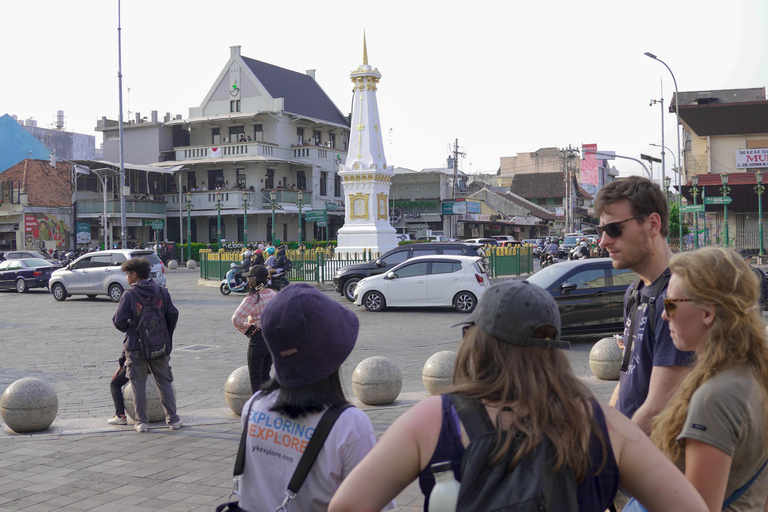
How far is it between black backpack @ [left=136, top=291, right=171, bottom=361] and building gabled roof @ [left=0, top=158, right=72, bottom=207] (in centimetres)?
4334

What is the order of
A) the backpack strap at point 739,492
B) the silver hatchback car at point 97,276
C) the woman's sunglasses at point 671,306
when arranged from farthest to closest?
the silver hatchback car at point 97,276, the woman's sunglasses at point 671,306, the backpack strap at point 739,492

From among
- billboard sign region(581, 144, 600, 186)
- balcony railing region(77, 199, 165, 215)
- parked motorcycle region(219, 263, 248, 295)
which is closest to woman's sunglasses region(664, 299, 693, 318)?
parked motorcycle region(219, 263, 248, 295)

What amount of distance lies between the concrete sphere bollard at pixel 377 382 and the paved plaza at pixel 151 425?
159mm

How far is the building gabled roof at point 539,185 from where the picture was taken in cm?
9222

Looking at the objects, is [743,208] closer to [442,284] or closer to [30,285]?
[442,284]

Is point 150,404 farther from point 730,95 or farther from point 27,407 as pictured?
point 730,95

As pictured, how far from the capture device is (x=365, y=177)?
31.4 meters

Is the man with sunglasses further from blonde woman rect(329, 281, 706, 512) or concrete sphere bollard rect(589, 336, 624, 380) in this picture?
concrete sphere bollard rect(589, 336, 624, 380)

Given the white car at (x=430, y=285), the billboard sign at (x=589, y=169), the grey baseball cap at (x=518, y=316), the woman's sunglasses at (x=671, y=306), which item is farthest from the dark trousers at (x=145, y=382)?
the billboard sign at (x=589, y=169)

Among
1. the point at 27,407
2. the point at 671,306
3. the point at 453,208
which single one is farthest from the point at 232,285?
the point at 453,208

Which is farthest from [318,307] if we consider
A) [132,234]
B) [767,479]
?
[132,234]

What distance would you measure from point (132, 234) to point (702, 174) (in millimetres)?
37576

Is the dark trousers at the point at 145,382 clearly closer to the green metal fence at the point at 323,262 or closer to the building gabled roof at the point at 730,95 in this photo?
the green metal fence at the point at 323,262

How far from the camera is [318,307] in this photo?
7.93 ft
